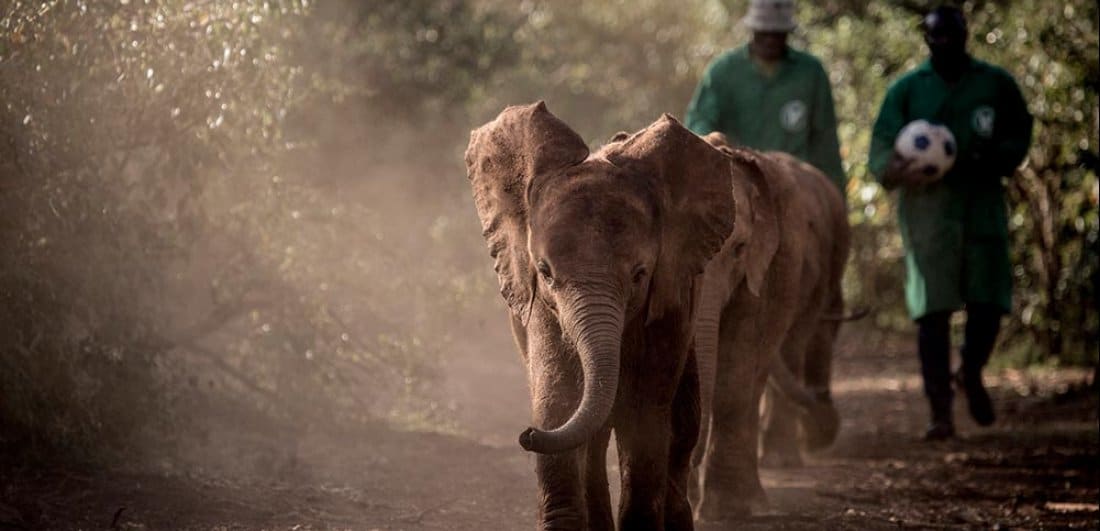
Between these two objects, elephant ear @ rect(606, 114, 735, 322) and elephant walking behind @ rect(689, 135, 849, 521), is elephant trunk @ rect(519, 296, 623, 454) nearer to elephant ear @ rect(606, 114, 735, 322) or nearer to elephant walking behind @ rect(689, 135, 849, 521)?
elephant ear @ rect(606, 114, 735, 322)

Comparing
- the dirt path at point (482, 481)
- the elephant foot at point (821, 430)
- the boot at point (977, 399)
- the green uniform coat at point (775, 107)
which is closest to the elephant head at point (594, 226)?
the dirt path at point (482, 481)

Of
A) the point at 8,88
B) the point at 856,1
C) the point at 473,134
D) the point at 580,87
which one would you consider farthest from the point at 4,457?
the point at 580,87

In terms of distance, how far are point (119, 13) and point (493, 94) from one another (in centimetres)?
717

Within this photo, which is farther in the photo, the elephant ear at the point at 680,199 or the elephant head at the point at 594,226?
the elephant ear at the point at 680,199

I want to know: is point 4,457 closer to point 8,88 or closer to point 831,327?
point 8,88

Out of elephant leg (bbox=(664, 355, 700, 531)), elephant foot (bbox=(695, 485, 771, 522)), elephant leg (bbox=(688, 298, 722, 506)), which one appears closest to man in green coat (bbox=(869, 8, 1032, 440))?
elephant foot (bbox=(695, 485, 771, 522))

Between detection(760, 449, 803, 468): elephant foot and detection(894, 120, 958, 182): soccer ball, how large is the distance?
2.05 m

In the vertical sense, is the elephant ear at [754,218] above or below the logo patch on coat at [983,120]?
below

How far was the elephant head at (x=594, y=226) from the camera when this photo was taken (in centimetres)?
559

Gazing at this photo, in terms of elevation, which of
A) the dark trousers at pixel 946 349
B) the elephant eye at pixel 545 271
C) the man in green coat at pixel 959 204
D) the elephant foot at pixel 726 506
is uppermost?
the man in green coat at pixel 959 204

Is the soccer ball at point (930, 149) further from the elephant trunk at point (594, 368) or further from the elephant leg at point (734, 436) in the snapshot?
the elephant trunk at point (594, 368)

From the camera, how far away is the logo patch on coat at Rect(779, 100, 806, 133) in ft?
36.5

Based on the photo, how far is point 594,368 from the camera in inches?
217

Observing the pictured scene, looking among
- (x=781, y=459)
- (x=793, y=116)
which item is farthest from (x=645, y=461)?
(x=793, y=116)
